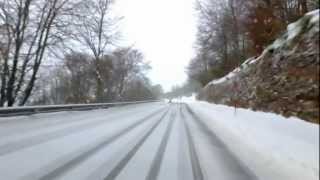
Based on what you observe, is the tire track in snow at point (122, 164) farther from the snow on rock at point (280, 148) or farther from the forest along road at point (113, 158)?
the snow on rock at point (280, 148)

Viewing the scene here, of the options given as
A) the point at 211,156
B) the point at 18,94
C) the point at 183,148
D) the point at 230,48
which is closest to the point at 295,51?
the point at 211,156

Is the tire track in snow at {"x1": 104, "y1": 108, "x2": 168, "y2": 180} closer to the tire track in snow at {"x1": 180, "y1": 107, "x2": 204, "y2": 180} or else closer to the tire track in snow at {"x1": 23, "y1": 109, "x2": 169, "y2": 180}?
the tire track in snow at {"x1": 23, "y1": 109, "x2": 169, "y2": 180}

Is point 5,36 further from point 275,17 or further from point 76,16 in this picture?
point 275,17

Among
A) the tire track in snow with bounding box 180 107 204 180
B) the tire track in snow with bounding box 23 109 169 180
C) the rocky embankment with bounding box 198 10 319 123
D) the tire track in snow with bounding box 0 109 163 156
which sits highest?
the rocky embankment with bounding box 198 10 319 123

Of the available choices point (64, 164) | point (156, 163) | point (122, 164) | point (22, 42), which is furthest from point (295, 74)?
point (22, 42)

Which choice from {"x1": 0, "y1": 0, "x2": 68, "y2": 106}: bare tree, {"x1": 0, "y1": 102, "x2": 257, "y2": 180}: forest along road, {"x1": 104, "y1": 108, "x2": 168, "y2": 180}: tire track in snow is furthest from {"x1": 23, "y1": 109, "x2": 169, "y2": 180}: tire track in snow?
{"x1": 0, "y1": 0, "x2": 68, "y2": 106}: bare tree

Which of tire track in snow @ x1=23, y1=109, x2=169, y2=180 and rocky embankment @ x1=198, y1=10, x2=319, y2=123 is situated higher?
rocky embankment @ x1=198, y1=10, x2=319, y2=123

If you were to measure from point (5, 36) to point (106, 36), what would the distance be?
63.8ft

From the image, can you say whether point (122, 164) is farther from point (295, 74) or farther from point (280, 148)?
point (295, 74)

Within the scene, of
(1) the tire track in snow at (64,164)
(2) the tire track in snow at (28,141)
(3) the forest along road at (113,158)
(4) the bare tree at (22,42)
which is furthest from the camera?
(4) the bare tree at (22,42)

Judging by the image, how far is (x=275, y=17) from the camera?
91.2 feet

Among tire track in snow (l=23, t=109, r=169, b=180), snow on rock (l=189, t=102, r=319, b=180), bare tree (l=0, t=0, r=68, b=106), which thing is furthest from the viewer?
bare tree (l=0, t=0, r=68, b=106)

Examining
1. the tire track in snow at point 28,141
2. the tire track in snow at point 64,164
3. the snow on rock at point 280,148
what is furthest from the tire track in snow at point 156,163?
the tire track in snow at point 28,141

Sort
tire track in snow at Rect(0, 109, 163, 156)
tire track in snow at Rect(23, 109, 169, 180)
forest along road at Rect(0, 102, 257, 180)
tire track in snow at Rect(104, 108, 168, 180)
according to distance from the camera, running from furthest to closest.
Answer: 1. tire track in snow at Rect(0, 109, 163, 156)
2. forest along road at Rect(0, 102, 257, 180)
3. tire track in snow at Rect(104, 108, 168, 180)
4. tire track in snow at Rect(23, 109, 169, 180)
